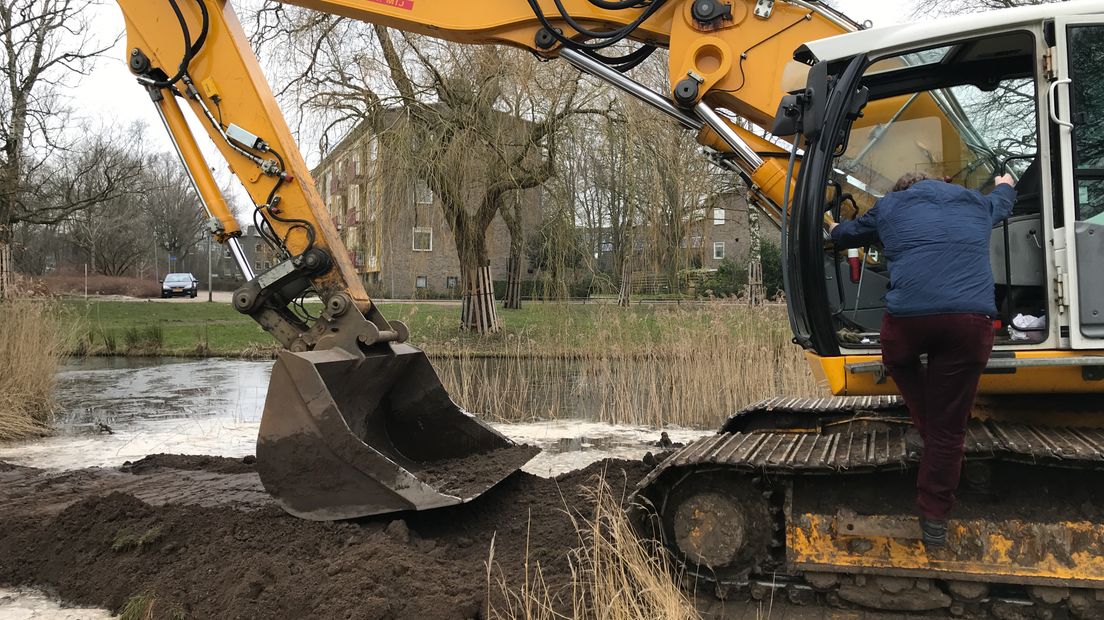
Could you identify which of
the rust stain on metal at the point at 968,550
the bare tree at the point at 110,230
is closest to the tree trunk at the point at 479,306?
the rust stain on metal at the point at 968,550

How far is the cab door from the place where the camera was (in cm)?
307

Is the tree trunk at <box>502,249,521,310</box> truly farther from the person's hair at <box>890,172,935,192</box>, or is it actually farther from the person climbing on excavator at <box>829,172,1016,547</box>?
the person climbing on excavator at <box>829,172,1016,547</box>

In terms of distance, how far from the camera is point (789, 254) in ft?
11.0

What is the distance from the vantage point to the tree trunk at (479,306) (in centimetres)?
1324

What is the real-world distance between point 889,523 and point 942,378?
65 centimetres

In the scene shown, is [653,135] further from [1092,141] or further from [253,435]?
[1092,141]

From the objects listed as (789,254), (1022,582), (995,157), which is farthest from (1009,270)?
(1022,582)

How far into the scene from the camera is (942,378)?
9.73 feet

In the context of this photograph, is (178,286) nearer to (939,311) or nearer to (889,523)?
(889,523)

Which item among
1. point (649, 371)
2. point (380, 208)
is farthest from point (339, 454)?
point (380, 208)

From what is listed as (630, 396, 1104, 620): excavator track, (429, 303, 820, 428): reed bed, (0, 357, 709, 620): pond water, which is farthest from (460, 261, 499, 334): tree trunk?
(630, 396, 1104, 620): excavator track

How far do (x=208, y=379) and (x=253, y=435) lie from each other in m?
5.27

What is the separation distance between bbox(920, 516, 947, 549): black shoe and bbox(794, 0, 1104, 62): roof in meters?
1.90

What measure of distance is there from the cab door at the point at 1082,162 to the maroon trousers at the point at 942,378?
18.9 inches
